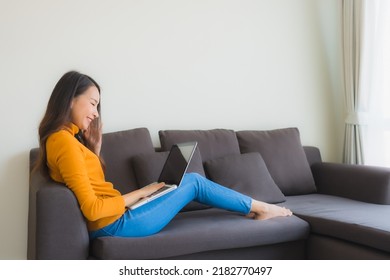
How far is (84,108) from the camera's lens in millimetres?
2287

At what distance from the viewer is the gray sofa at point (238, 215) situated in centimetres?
210

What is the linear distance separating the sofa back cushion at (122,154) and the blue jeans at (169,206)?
499 millimetres

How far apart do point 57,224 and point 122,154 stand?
35.5 inches

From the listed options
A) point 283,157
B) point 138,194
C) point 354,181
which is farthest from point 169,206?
point 354,181

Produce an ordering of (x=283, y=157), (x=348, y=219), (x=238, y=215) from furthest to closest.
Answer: (x=283, y=157) < (x=238, y=215) < (x=348, y=219)

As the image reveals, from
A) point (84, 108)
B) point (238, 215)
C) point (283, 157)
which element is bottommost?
point (238, 215)

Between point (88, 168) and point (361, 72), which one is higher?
point (361, 72)

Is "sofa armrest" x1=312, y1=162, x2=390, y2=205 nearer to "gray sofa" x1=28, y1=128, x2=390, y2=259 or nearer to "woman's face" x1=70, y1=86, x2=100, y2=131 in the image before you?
"gray sofa" x1=28, y1=128, x2=390, y2=259

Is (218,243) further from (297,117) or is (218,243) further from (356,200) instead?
(297,117)

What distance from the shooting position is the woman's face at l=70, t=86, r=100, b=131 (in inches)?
89.9

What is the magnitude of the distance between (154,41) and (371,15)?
164cm

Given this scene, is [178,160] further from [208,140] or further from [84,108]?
[208,140]

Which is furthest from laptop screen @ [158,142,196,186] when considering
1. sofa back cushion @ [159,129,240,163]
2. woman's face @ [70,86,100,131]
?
sofa back cushion @ [159,129,240,163]

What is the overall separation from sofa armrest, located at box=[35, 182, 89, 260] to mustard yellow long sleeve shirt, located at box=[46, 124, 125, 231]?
5 centimetres
